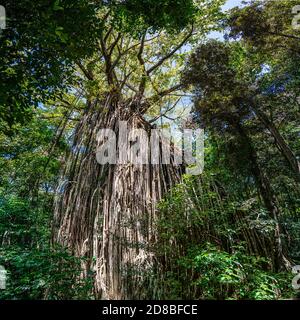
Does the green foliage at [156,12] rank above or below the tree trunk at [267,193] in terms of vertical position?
above

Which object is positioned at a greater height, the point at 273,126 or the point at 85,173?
the point at 273,126

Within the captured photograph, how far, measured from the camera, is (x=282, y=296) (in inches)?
105

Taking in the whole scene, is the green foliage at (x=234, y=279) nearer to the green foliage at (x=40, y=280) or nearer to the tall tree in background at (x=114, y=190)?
the tall tree in background at (x=114, y=190)

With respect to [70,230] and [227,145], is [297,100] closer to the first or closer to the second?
[227,145]

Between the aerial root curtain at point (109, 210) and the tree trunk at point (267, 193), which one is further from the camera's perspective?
the tree trunk at point (267, 193)

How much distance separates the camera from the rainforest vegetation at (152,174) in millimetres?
2359

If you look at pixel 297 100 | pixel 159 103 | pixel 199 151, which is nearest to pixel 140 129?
pixel 199 151

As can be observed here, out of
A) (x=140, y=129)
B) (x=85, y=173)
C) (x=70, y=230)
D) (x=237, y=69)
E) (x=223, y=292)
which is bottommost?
(x=223, y=292)

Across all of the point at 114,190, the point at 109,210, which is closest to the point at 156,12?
the point at 114,190

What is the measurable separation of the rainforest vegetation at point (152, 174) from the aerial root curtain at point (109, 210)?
0.05ft

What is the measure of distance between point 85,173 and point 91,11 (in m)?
2.32

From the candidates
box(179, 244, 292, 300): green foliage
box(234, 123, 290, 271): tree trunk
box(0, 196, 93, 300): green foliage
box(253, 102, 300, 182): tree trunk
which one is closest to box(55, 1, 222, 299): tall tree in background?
box(0, 196, 93, 300): green foliage

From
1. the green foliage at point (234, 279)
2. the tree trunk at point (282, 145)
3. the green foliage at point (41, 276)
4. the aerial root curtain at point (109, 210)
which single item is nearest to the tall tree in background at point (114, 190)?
the aerial root curtain at point (109, 210)

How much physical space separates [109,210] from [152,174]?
41.4 inches
